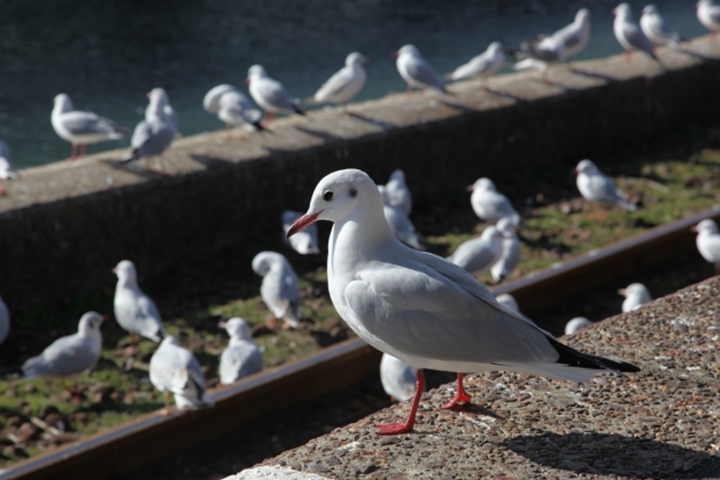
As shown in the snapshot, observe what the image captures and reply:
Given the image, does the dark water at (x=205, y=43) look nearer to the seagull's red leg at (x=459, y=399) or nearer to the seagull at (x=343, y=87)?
the seagull at (x=343, y=87)

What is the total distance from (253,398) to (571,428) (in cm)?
256

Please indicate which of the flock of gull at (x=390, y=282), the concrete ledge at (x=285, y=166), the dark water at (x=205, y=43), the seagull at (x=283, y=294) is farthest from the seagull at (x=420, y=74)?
the seagull at (x=283, y=294)

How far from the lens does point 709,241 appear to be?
663 centimetres

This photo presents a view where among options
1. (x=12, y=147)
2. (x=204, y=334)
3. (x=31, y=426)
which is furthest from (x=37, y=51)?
(x=31, y=426)

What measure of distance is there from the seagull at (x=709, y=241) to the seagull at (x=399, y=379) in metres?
2.73

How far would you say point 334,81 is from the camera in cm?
868

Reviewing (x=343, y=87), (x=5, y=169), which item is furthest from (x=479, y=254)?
(x=5, y=169)

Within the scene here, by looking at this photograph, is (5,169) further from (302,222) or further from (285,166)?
(302,222)

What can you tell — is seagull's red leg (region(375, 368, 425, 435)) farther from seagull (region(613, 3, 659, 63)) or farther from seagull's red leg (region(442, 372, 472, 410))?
seagull (region(613, 3, 659, 63))

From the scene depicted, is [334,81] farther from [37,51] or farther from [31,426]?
[37,51]

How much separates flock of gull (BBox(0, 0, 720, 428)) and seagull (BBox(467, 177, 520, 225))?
0.03ft

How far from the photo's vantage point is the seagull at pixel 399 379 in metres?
4.93

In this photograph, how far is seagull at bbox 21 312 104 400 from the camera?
532 centimetres

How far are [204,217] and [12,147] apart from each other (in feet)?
12.5
